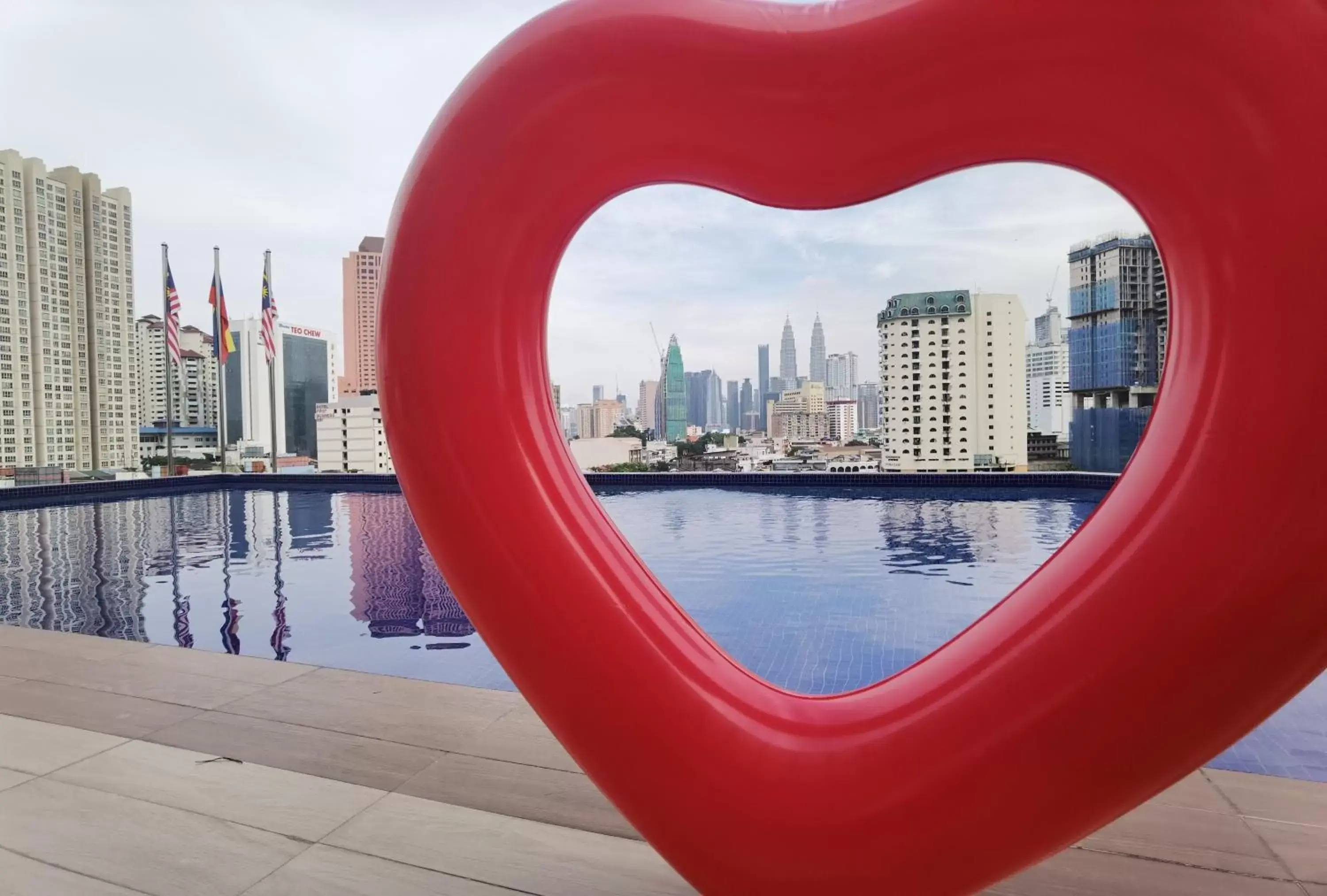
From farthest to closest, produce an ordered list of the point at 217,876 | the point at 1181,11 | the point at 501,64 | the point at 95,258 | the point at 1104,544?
1. the point at 95,258
2. the point at 217,876
3. the point at 501,64
4. the point at 1104,544
5. the point at 1181,11

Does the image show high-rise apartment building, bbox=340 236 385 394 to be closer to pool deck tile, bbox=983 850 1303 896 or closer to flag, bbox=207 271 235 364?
flag, bbox=207 271 235 364

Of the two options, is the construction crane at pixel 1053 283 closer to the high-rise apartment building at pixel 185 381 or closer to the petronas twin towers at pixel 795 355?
the petronas twin towers at pixel 795 355

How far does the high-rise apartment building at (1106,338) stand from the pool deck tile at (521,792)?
26.5 metres

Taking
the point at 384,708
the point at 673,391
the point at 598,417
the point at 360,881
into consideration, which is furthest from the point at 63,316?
the point at 673,391

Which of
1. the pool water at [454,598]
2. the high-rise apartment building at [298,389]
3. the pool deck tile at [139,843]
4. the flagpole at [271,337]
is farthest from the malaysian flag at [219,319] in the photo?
the high-rise apartment building at [298,389]

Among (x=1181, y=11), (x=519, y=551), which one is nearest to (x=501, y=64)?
(x=519, y=551)

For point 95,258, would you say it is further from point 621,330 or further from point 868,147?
point 621,330

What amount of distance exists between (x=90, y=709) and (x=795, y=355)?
91135 millimetres

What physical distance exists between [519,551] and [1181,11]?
2.74 feet

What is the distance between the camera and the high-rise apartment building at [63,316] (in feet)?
86.0

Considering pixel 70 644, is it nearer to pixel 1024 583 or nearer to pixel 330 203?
pixel 1024 583

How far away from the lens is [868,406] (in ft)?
182

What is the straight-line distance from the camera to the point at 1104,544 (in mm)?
748

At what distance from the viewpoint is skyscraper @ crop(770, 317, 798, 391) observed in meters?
86.7
